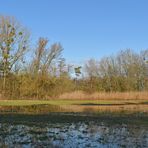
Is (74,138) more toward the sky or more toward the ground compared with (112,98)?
more toward the ground

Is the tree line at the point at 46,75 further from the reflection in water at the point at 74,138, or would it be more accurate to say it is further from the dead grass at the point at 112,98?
the reflection in water at the point at 74,138

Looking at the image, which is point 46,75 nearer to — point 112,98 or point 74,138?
point 112,98

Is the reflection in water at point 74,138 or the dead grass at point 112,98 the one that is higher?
the dead grass at point 112,98

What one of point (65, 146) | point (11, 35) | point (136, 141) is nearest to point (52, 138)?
point (65, 146)

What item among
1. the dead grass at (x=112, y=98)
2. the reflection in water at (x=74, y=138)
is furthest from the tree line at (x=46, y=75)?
the reflection in water at (x=74, y=138)

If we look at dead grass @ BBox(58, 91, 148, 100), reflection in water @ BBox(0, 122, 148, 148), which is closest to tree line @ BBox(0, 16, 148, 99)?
dead grass @ BBox(58, 91, 148, 100)

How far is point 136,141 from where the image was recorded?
13.7 m

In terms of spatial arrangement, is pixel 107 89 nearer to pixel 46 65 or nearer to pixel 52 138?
pixel 46 65

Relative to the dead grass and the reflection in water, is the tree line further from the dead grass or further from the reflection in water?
the reflection in water

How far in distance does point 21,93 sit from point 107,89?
22.6 m

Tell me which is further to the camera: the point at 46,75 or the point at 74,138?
the point at 46,75

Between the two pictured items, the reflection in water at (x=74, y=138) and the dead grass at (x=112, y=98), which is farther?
the dead grass at (x=112, y=98)

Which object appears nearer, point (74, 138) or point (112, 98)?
point (74, 138)

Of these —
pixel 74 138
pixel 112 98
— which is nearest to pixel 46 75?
pixel 112 98
